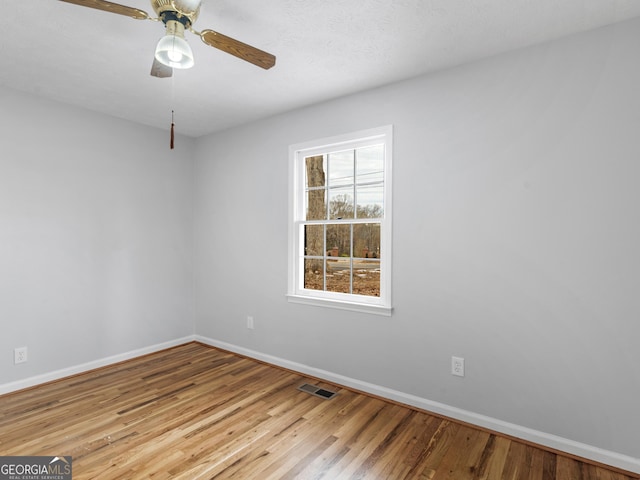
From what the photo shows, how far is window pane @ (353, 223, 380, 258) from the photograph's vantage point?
3.10 meters

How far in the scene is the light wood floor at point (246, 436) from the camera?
2027mm

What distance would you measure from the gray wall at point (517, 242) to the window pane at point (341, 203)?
51 centimetres

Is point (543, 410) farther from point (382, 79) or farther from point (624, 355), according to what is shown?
point (382, 79)

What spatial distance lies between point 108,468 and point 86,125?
10.0ft

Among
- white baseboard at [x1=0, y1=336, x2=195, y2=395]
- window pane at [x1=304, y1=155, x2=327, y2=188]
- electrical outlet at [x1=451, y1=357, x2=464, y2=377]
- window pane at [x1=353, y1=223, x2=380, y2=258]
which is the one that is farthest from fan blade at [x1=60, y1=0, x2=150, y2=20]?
white baseboard at [x1=0, y1=336, x2=195, y2=395]

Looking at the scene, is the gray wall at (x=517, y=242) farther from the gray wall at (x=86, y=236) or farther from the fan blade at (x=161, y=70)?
the gray wall at (x=86, y=236)

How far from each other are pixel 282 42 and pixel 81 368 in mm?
3482

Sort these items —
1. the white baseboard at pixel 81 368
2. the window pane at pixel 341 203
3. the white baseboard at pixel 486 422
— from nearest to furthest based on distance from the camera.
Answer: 1. the white baseboard at pixel 486 422
2. the white baseboard at pixel 81 368
3. the window pane at pixel 341 203

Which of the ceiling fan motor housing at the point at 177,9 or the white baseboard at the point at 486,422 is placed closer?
the ceiling fan motor housing at the point at 177,9

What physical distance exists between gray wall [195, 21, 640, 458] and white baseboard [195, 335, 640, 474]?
4cm

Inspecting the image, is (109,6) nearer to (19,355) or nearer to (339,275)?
(339,275)

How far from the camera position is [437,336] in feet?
8.82

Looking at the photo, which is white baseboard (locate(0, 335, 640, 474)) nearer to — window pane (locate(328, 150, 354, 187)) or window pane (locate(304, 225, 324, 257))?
window pane (locate(304, 225, 324, 257))

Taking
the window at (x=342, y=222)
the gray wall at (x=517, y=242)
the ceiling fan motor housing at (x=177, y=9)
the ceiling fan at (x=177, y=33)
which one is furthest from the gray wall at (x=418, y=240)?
the ceiling fan motor housing at (x=177, y=9)
